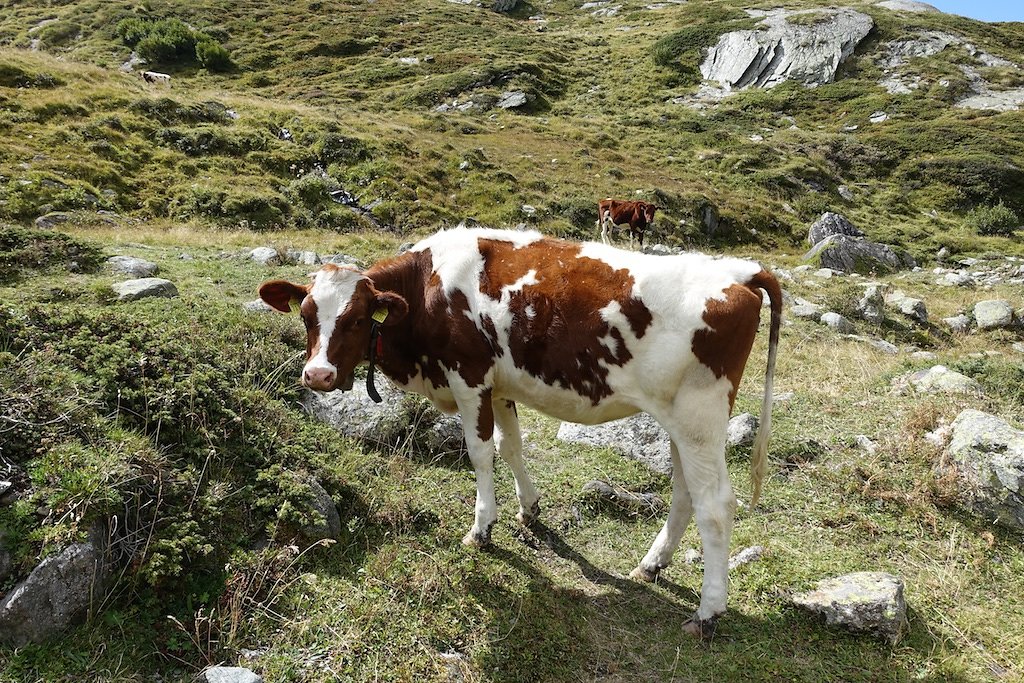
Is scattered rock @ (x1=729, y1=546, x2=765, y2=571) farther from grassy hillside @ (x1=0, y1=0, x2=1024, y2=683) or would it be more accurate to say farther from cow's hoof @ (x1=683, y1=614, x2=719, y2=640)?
cow's hoof @ (x1=683, y1=614, x2=719, y2=640)

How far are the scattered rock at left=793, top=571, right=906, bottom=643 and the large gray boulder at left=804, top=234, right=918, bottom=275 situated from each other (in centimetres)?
1833

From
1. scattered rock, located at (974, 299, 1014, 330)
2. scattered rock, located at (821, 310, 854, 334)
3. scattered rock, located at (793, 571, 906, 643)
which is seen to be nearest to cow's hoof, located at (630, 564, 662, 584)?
scattered rock, located at (793, 571, 906, 643)

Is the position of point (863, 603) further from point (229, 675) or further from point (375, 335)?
point (229, 675)

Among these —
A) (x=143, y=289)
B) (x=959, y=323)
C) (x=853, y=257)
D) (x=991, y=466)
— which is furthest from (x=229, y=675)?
(x=853, y=257)

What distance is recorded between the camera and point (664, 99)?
56906 millimetres

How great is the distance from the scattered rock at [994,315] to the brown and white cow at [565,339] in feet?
39.7

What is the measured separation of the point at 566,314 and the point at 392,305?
133 cm

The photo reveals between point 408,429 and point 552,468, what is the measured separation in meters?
1.60

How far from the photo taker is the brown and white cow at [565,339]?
14.3ft

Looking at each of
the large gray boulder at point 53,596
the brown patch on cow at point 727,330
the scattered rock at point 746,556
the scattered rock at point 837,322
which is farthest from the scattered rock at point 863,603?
the scattered rock at point 837,322

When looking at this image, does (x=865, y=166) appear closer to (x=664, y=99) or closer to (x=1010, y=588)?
(x=664, y=99)

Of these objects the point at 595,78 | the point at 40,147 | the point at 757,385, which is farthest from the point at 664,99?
the point at 757,385

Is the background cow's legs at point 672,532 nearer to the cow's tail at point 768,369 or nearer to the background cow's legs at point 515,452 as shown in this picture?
the cow's tail at point 768,369

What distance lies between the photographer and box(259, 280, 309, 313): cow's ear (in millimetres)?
4852
